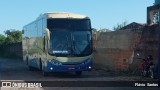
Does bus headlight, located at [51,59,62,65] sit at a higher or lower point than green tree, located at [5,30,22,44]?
lower

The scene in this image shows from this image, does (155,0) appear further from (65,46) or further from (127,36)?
(65,46)

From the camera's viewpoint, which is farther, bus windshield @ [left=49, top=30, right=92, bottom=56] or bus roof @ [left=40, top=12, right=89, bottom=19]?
bus roof @ [left=40, top=12, right=89, bottom=19]

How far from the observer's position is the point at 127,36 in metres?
25.5

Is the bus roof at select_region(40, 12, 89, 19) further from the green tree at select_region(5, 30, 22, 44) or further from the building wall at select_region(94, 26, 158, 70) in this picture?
the green tree at select_region(5, 30, 22, 44)

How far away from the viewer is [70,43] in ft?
70.6

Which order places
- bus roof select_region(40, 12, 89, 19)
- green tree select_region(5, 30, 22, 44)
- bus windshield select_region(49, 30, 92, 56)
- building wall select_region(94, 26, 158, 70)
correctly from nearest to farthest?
1. bus windshield select_region(49, 30, 92, 56)
2. bus roof select_region(40, 12, 89, 19)
3. building wall select_region(94, 26, 158, 70)
4. green tree select_region(5, 30, 22, 44)

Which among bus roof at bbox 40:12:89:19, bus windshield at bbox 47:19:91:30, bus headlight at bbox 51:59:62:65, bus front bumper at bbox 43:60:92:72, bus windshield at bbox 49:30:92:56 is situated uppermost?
bus roof at bbox 40:12:89:19

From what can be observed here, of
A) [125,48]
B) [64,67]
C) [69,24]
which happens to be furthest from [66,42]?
[125,48]

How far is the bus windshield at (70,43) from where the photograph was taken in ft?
70.0

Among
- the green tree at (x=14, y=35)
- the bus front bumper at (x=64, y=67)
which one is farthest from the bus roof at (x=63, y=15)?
the green tree at (x=14, y=35)

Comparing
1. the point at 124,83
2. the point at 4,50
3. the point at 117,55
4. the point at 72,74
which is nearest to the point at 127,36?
the point at 117,55

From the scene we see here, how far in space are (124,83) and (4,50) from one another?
6343 centimetres

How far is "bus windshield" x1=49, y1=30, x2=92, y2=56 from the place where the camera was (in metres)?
21.3

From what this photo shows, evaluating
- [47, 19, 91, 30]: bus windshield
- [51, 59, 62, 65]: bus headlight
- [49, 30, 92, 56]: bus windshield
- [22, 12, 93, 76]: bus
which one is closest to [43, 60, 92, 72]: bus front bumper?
[22, 12, 93, 76]: bus
